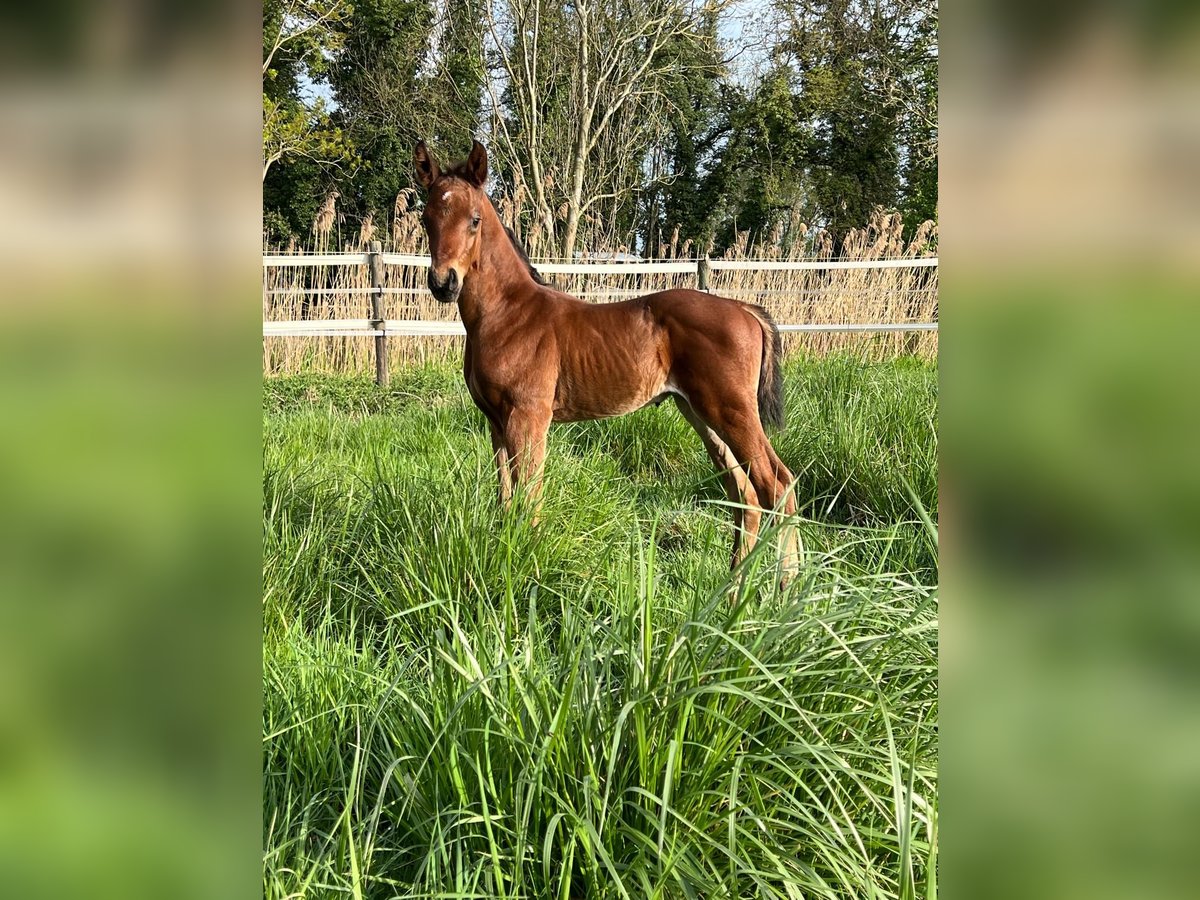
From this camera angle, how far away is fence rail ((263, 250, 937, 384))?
8477 mm

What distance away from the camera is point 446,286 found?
317 centimetres

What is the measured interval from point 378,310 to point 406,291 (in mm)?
374

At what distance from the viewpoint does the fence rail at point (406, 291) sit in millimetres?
8477

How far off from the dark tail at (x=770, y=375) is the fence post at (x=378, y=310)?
17.7 feet

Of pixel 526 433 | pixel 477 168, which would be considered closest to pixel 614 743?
pixel 526 433

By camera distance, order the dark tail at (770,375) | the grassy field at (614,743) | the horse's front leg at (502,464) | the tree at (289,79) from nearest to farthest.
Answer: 1. the grassy field at (614,743)
2. the horse's front leg at (502,464)
3. the dark tail at (770,375)
4. the tree at (289,79)

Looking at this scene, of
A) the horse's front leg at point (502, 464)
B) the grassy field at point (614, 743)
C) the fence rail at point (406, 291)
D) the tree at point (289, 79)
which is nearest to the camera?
the grassy field at point (614, 743)
